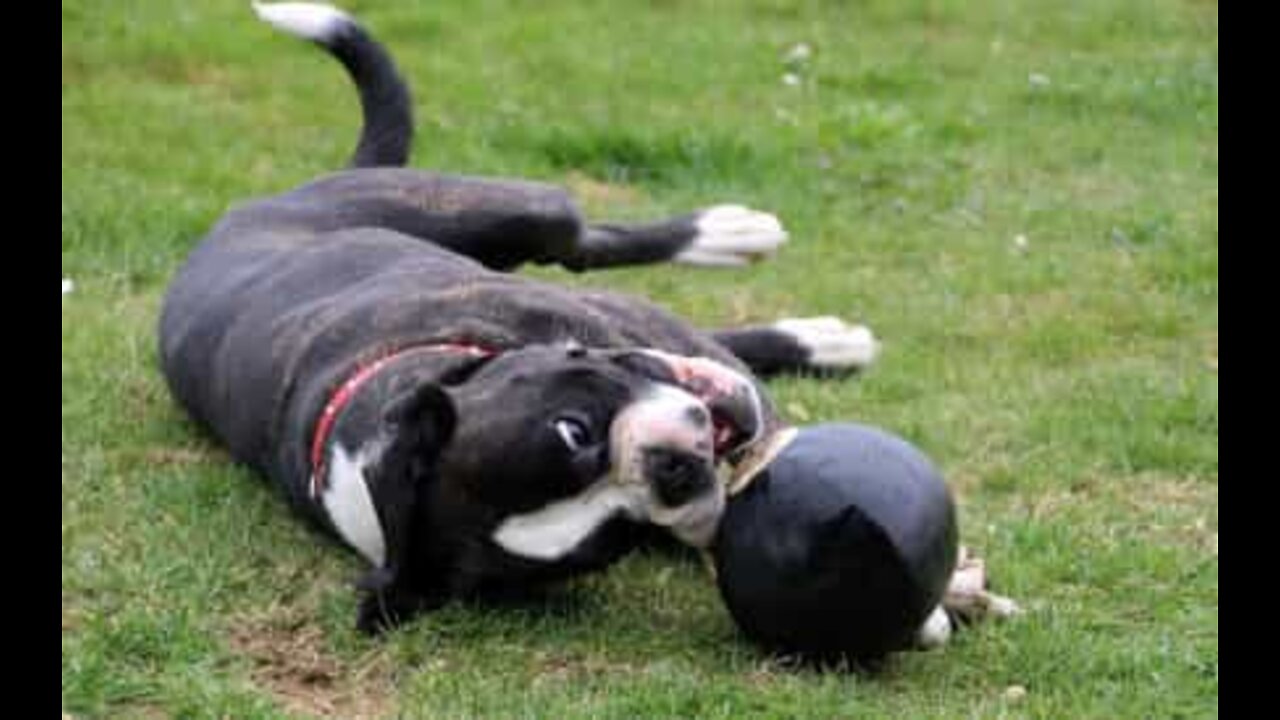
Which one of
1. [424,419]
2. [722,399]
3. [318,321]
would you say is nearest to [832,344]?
[318,321]

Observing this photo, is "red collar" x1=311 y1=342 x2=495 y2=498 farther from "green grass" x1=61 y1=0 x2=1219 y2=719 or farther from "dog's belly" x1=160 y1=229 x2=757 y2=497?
"green grass" x1=61 y1=0 x2=1219 y2=719

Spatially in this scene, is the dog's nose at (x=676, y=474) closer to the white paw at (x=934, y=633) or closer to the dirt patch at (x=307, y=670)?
the white paw at (x=934, y=633)

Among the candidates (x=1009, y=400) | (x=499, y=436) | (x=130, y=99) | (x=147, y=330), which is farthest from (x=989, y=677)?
(x=130, y=99)

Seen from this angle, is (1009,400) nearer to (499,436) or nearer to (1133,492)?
(1133,492)

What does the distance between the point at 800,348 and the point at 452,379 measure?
6.44 ft

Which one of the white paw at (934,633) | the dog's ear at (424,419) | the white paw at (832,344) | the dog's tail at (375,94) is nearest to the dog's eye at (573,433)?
the dog's ear at (424,419)

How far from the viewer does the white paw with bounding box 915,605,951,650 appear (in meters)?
4.19

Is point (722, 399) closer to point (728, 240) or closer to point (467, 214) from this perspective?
point (467, 214)

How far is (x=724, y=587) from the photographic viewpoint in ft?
13.8

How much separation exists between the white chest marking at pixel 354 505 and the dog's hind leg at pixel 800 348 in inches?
73.0

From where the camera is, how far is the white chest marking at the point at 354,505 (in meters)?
4.44

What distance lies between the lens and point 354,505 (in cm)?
450

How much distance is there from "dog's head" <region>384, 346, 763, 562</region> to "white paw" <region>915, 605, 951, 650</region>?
48 cm

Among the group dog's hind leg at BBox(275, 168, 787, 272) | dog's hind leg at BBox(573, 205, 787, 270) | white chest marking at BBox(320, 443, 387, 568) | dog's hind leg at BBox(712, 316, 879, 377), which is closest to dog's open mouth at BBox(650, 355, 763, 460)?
white chest marking at BBox(320, 443, 387, 568)
